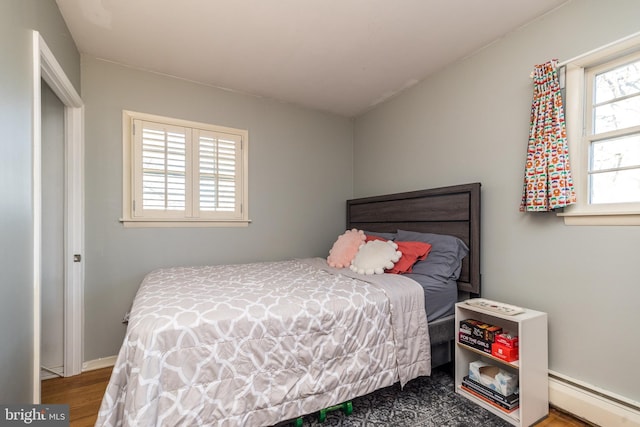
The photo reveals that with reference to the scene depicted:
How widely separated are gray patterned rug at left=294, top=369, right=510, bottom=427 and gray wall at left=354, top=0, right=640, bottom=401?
640 millimetres

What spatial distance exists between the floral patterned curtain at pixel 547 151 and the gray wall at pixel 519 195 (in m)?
0.13

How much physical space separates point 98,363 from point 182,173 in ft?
5.80

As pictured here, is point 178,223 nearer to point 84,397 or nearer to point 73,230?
point 73,230

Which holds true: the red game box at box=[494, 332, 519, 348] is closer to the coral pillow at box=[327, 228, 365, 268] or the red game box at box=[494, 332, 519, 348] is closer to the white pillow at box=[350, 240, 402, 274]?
the white pillow at box=[350, 240, 402, 274]

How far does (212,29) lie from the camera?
2104 millimetres

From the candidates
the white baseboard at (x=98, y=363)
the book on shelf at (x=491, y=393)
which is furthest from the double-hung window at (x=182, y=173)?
the book on shelf at (x=491, y=393)

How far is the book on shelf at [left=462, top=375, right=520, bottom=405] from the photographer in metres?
1.75

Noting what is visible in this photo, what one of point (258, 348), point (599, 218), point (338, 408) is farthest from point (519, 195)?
point (258, 348)

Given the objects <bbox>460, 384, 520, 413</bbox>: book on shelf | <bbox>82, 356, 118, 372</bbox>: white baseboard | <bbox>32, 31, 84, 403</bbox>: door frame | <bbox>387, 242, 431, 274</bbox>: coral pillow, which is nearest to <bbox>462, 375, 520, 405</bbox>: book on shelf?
<bbox>460, 384, 520, 413</bbox>: book on shelf

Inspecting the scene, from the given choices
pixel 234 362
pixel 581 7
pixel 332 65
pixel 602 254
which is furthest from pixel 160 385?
pixel 581 7

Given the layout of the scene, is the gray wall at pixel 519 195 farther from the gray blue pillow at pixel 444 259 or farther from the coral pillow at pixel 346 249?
the coral pillow at pixel 346 249

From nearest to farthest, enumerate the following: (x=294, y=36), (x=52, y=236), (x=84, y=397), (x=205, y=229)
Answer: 1. (x=84, y=397)
2. (x=294, y=36)
3. (x=52, y=236)
4. (x=205, y=229)

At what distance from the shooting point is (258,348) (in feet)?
4.69

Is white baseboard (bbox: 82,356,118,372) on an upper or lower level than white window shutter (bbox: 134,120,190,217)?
lower
